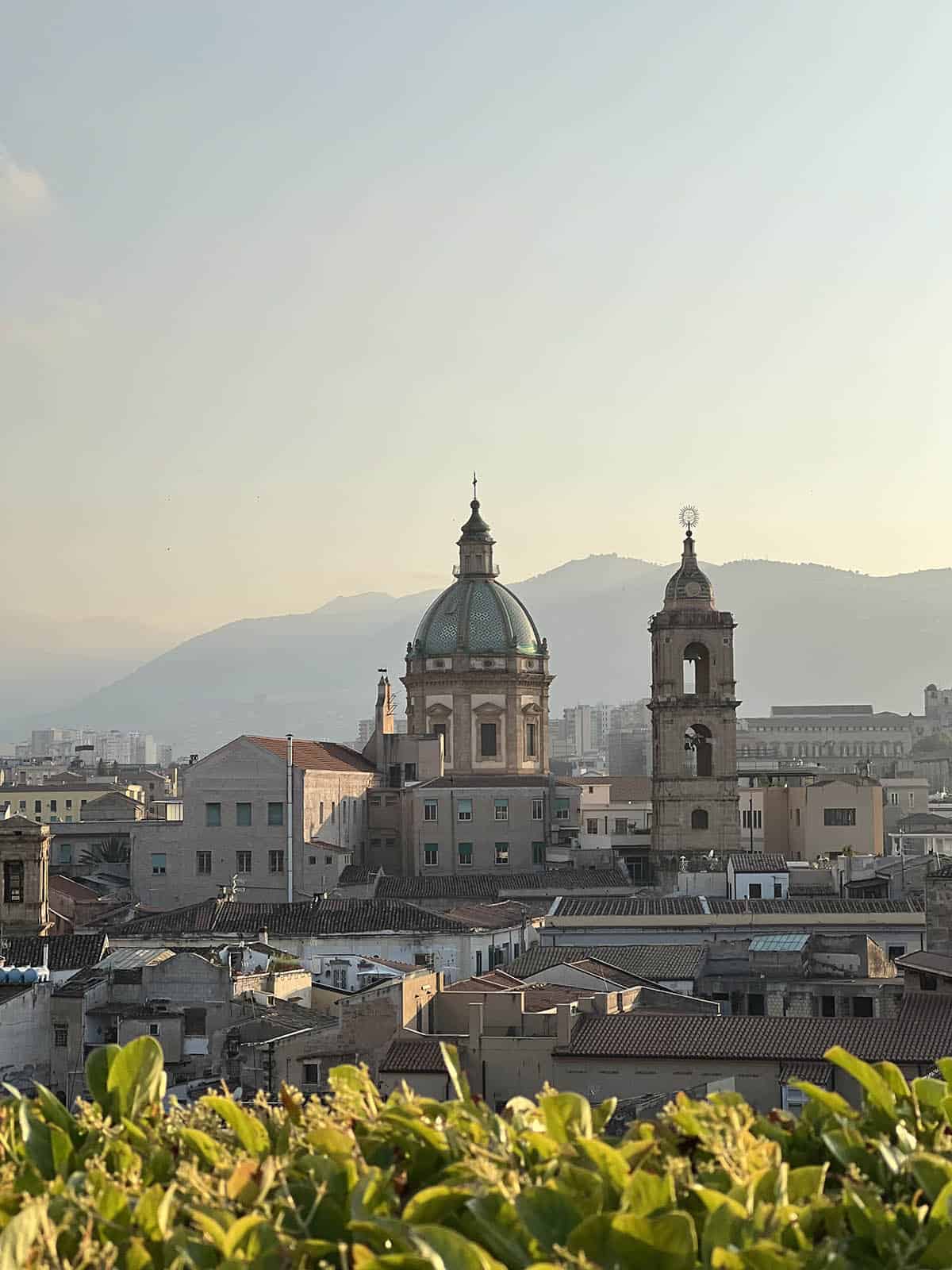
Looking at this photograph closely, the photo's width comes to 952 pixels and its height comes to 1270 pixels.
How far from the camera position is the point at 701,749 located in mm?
66188

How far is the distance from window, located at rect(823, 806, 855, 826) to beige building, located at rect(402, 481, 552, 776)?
410 inches

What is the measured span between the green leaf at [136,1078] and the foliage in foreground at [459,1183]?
11 millimetres

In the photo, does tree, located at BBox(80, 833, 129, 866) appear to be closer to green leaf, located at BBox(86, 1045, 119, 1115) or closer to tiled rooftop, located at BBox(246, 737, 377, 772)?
tiled rooftop, located at BBox(246, 737, 377, 772)

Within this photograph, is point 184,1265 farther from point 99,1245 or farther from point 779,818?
point 779,818

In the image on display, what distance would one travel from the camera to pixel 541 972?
138 feet

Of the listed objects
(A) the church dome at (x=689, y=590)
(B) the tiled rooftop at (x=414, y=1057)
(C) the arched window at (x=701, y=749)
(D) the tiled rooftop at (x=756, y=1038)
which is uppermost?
(A) the church dome at (x=689, y=590)

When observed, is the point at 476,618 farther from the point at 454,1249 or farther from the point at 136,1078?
the point at 454,1249

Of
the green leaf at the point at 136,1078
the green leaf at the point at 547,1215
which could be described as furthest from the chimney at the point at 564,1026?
the green leaf at the point at 547,1215

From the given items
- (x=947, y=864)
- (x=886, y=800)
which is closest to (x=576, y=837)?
(x=947, y=864)

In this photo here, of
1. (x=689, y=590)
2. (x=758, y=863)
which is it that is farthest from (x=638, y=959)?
(x=689, y=590)

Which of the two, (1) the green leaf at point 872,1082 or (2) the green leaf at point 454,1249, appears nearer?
(2) the green leaf at point 454,1249

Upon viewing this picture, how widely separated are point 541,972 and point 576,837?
30.8 m

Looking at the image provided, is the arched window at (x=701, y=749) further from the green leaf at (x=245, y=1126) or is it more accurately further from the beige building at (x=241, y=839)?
the green leaf at (x=245, y=1126)

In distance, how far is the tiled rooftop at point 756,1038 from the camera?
1176 inches
